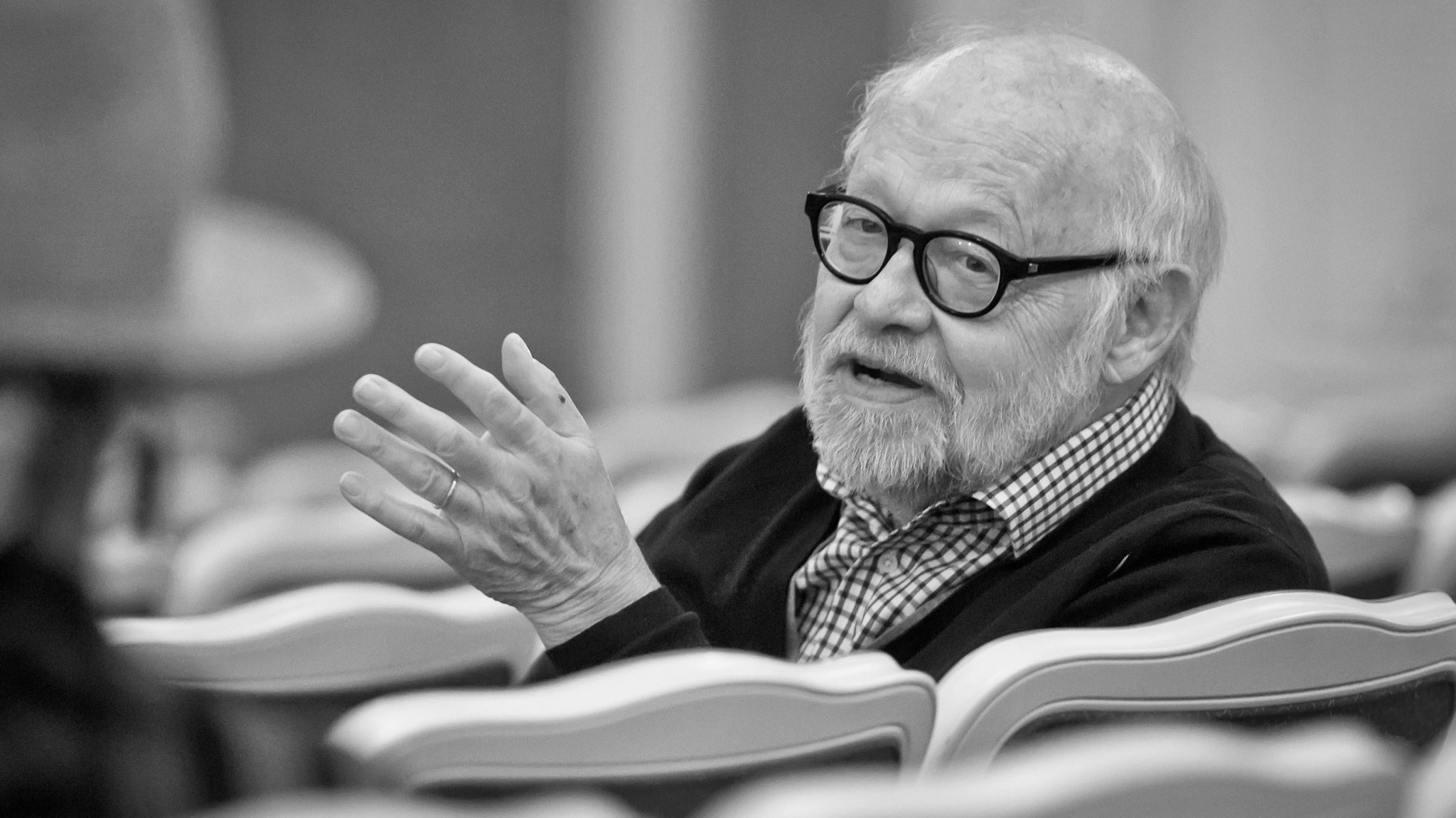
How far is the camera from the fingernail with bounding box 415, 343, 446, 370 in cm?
138

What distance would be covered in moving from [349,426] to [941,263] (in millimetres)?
612

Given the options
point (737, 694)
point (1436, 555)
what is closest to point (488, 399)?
point (737, 694)

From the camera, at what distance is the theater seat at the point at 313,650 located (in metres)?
1.36

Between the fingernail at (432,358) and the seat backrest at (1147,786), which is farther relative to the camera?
the fingernail at (432,358)

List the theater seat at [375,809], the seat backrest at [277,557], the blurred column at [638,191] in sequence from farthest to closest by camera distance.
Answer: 1. the blurred column at [638,191]
2. the seat backrest at [277,557]
3. the theater seat at [375,809]

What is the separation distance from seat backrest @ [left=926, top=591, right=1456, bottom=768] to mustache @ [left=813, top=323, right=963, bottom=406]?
0.44m

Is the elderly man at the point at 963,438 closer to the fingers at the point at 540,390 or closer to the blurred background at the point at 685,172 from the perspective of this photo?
the fingers at the point at 540,390

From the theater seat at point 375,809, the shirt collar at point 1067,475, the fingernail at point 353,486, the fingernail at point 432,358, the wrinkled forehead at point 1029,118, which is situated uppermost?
the wrinkled forehead at point 1029,118

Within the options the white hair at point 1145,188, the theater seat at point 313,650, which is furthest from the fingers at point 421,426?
the white hair at point 1145,188

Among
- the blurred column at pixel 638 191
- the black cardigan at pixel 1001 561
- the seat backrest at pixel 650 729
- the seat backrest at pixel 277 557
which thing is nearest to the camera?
the seat backrest at pixel 650 729

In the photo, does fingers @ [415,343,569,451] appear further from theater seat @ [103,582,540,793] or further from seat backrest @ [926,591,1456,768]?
seat backrest @ [926,591,1456,768]

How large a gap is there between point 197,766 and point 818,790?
1.09ft

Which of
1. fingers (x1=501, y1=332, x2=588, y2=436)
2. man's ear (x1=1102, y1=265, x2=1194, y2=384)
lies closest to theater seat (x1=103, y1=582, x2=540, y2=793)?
fingers (x1=501, y1=332, x2=588, y2=436)

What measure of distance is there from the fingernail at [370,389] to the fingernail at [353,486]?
69mm
